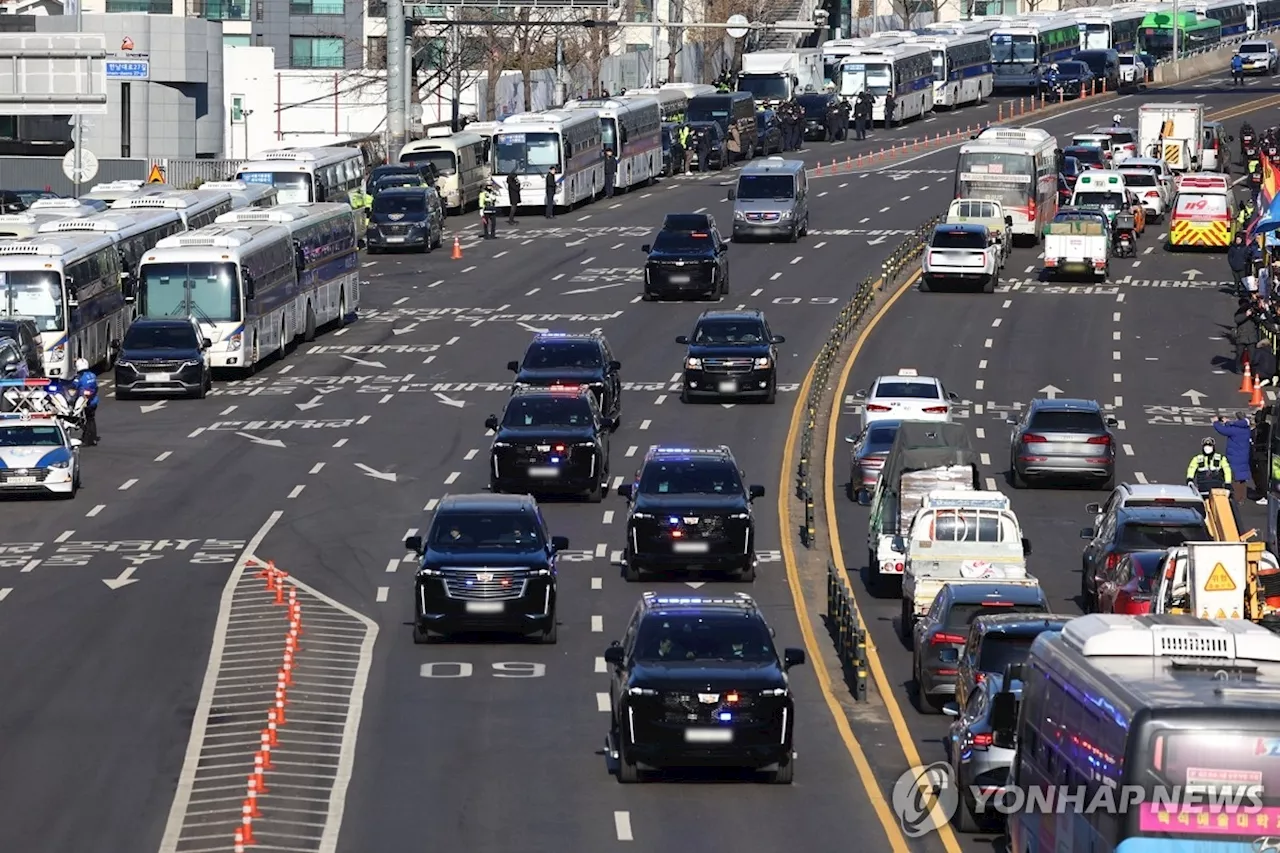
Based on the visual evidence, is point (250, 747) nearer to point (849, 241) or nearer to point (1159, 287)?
point (1159, 287)

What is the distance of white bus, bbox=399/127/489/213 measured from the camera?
267 feet

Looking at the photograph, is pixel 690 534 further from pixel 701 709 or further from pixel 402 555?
pixel 701 709

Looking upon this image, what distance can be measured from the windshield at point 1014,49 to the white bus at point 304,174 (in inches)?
1965

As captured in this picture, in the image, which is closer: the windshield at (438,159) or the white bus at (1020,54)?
the windshield at (438,159)

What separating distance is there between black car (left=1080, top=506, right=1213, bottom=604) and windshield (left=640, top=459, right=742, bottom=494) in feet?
17.2

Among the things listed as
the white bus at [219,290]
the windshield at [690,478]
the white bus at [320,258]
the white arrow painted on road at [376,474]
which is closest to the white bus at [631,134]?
the white bus at [320,258]

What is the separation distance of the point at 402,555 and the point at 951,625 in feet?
38.9

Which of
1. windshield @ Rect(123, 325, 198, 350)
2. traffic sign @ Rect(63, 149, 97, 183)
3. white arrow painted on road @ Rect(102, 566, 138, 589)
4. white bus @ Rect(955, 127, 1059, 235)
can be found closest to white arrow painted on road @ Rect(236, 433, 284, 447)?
windshield @ Rect(123, 325, 198, 350)

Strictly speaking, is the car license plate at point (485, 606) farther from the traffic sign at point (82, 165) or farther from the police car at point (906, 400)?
the traffic sign at point (82, 165)

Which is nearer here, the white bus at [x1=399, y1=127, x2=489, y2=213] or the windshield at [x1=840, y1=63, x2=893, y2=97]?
the white bus at [x1=399, y1=127, x2=489, y2=213]

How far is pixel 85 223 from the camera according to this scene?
58.8m

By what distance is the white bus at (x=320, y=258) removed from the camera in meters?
59.3

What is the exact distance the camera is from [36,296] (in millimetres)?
53094

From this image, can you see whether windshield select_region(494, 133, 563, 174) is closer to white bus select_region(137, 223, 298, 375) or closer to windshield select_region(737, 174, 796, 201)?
windshield select_region(737, 174, 796, 201)
